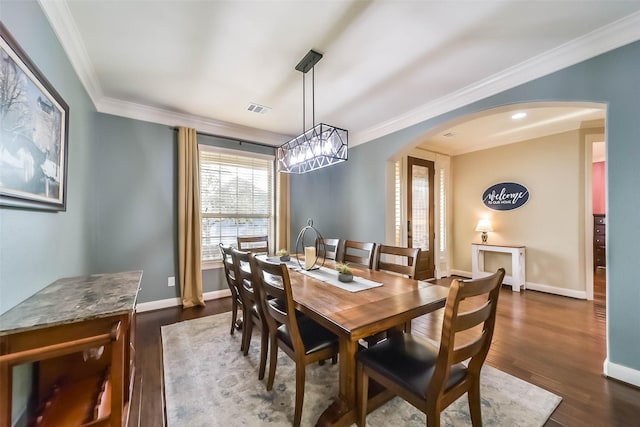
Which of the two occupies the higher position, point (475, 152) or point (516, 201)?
point (475, 152)

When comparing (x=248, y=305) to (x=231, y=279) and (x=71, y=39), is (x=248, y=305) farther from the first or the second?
(x=71, y=39)

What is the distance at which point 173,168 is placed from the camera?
3490 mm

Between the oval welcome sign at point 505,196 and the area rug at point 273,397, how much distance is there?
351cm

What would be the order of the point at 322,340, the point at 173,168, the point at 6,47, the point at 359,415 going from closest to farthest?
the point at 6,47 < the point at 359,415 < the point at 322,340 < the point at 173,168

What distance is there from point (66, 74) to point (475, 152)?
5978mm

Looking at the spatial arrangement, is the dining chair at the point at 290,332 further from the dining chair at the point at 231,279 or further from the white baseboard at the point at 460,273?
the white baseboard at the point at 460,273

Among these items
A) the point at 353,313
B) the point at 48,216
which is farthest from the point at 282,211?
the point at 353,313

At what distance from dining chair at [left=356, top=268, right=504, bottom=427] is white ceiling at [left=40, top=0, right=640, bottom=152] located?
5.91 ft

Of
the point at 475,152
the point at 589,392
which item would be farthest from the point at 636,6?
the point at 475,152

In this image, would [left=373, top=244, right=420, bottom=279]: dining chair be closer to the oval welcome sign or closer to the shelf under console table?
the shelf under console table

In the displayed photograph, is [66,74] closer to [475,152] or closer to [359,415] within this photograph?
[359,415]

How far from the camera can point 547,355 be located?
225 cm

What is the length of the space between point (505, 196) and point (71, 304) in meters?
5.82

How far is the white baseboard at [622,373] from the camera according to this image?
1816 mm
